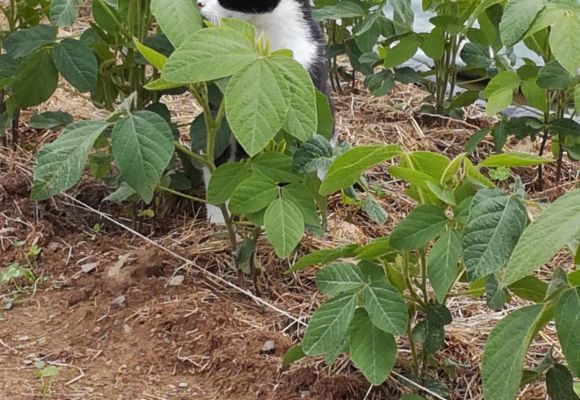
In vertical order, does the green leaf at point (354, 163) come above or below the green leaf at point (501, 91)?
above

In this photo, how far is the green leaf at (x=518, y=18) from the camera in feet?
5.26

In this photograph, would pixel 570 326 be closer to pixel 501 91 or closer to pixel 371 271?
pixel 371 271

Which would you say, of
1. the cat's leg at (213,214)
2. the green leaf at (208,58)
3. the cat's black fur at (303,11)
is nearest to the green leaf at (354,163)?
the green leaf at (208,58)

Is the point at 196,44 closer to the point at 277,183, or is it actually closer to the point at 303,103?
the point at 303,103

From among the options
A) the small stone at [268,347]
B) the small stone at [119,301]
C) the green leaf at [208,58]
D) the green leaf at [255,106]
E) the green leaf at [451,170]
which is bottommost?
the small stone at [119,301]

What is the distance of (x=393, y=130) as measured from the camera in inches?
127

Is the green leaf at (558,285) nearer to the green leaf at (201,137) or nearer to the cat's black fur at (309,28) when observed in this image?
the green leaf at (201,137)

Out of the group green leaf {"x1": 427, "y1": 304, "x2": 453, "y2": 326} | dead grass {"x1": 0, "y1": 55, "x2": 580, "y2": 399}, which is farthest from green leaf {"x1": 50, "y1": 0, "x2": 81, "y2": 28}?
green leaf {"x1": 427, "y1": 304, "x2": 453, "y2": 326}

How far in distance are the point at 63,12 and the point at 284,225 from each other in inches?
25.7

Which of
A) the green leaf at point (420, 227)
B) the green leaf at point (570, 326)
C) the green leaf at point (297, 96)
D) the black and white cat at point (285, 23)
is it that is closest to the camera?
the green leaf at point (570, 326)

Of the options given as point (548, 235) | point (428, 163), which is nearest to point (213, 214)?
point (428, 163)

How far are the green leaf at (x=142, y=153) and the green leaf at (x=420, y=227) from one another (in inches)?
16.5

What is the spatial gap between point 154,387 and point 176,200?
781 millimetres

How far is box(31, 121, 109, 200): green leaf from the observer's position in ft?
4.97
